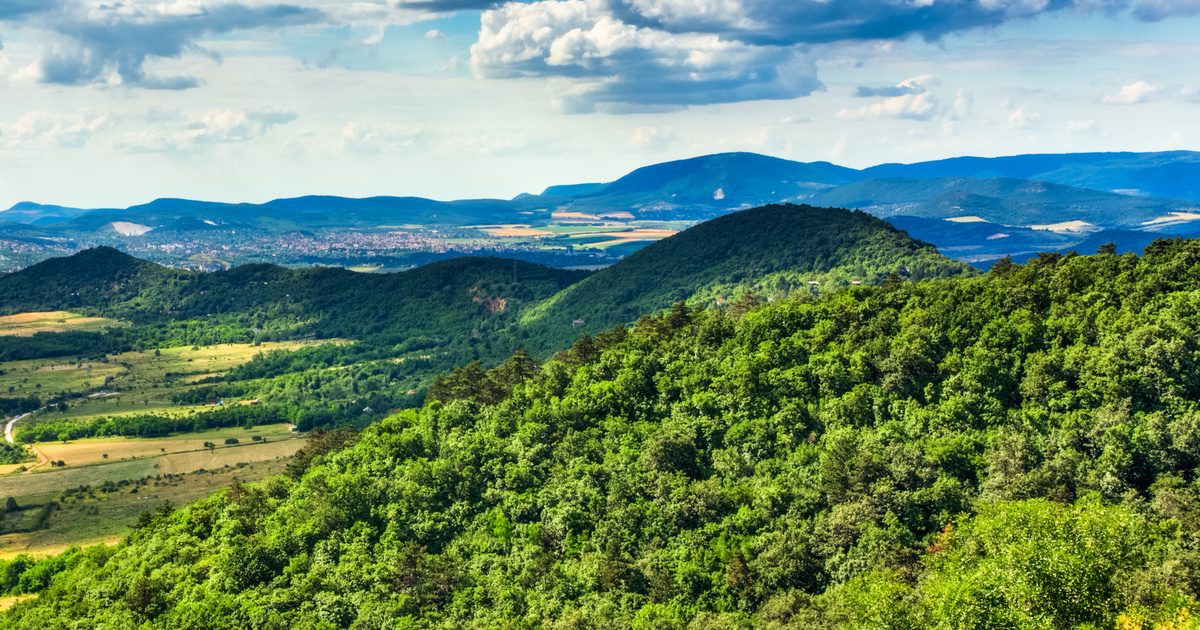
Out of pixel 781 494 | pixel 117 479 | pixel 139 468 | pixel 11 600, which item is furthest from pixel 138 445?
pixel 781 494

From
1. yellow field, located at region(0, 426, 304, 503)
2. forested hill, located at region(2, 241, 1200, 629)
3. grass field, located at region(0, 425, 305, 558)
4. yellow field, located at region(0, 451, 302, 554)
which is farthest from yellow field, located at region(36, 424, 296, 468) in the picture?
forested hill, located at region(2, 241, 1200, 629)

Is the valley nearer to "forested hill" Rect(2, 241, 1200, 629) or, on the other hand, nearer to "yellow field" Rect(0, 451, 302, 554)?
"yellow field" Rect(0, 451, 302, 554)

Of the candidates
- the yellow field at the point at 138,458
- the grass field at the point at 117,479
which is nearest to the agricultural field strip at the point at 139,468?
the yellow field at the point at 138,458

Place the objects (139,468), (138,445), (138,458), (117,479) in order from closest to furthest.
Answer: (117,479), (139,468), (138,458), (138,445)

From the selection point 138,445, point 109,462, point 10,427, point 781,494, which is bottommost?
point 109,462

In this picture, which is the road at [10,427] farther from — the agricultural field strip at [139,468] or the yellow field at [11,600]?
the yellow field at [11,600]

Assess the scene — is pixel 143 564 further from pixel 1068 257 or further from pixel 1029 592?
pixel 1068 257

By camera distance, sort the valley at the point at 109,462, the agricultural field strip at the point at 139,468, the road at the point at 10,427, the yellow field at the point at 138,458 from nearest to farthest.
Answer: the valley at the point at 109,462 → the agricultural field strip at the point at 139,468 → the yellow field at the point at 138,458 → the road at the point at 10,427

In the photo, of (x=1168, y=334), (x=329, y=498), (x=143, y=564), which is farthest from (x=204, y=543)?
(x=1168, y=334)

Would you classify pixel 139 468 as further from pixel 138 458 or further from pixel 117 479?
pixel 138 458
